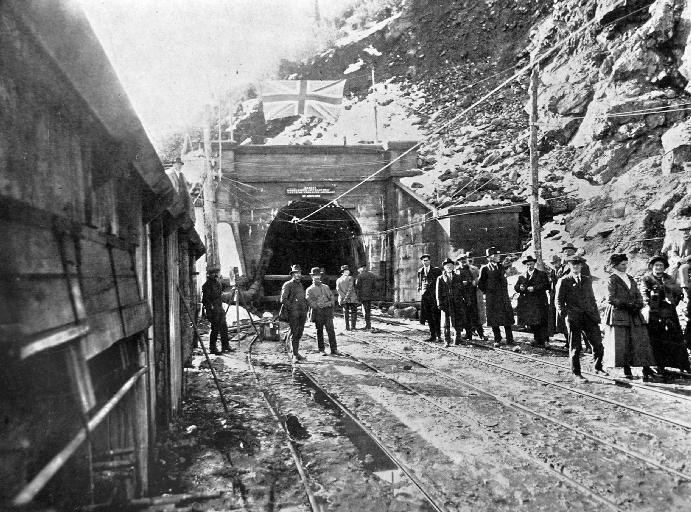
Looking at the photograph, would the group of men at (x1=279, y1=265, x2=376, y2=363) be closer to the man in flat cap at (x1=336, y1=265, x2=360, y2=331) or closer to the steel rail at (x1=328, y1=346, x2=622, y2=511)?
the steel rail at (x1=328, y1=346, x2=622, y2=511)

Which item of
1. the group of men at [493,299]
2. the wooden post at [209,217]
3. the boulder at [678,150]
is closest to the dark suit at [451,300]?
the group of men at [493,299]

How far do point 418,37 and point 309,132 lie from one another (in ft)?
42.5

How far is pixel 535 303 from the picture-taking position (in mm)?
10516

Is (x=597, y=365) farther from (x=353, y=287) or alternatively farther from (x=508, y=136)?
(x=508, y=136)

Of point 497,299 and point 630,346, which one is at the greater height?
point 497,299

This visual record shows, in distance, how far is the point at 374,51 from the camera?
4441 centimetres

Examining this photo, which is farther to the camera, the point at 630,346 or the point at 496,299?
the point at 496,299

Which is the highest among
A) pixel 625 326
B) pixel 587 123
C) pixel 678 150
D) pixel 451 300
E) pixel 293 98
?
pixel 293 98

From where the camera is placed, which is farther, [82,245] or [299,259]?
[299,259]

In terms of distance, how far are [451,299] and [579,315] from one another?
12.8 ft

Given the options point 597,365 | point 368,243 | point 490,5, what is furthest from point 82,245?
point 490,5

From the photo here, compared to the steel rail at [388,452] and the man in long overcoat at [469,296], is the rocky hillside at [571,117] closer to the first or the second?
the man in long overcoat at [469,296]

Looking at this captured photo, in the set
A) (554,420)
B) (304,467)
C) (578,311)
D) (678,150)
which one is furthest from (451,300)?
(678,150)

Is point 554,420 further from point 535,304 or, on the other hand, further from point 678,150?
point 678,150
